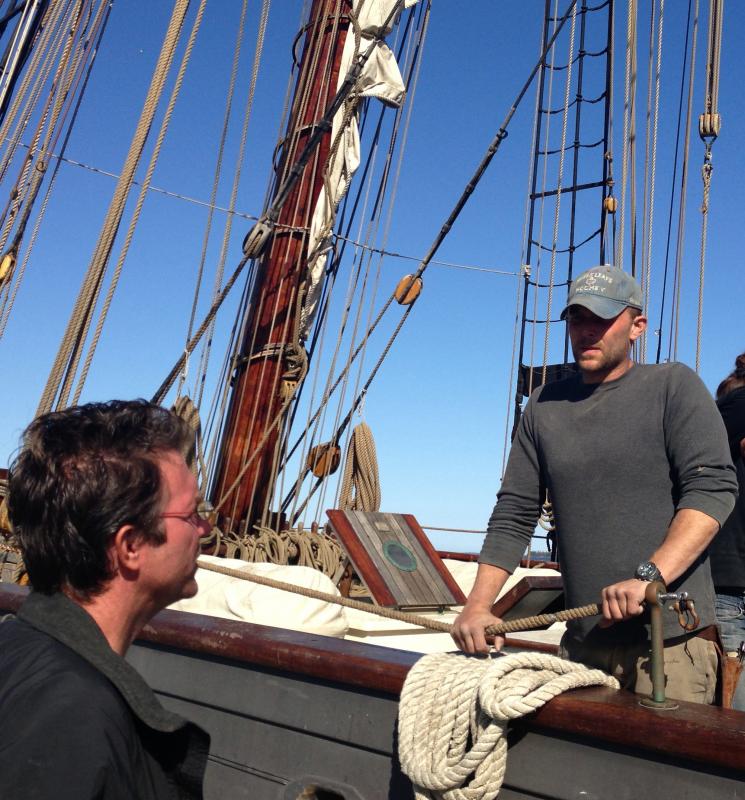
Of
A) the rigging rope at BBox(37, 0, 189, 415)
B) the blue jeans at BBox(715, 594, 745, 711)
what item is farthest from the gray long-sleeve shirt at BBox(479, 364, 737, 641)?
the rigging rope at BBox(37, 0, 189, 415)

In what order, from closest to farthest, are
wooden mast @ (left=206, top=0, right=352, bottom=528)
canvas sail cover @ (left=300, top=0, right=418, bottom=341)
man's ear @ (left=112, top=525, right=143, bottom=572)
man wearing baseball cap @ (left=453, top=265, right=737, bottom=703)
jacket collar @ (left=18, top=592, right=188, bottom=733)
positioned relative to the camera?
jacket collar @ (left=18, top=592, right=188, bottom=733) → man's ear @ (left=112, top=525, right=143, bottom=572) → man wearing baseball cap @ (left=453, top=265, right=737, bottom=703) → wooden mast @ (left=206, top=0, right=352, bottom=528) → canvas sail cover @ (left=300, top=0, right=418, bottom=341)

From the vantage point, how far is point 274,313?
6.52m

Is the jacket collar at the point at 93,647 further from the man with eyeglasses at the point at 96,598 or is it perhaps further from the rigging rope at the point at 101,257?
the rigging rope at the point at 101,257

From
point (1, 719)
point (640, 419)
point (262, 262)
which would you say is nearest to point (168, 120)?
point (262, 262)

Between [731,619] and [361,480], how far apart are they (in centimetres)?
377

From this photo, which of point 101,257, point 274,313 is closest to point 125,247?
point 101,257

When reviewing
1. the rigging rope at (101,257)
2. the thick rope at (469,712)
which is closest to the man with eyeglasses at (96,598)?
the thick rope at (469,712)

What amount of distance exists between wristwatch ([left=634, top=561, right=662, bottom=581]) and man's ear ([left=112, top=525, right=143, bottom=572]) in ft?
3.38

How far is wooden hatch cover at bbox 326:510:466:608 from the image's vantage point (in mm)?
4301

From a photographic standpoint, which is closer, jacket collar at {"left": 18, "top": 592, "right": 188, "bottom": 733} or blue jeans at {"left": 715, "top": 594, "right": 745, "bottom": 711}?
jacket collar at {"left": 18, "top": 592, "right": 188, "bottom": 733}

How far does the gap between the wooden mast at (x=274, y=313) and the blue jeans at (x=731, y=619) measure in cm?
402

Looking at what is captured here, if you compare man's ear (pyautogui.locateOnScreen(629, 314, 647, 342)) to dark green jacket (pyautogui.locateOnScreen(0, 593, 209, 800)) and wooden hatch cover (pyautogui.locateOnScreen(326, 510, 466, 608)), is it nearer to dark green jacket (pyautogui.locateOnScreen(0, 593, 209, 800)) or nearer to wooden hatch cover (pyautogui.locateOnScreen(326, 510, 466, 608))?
dark green jacket (pyautogui.locateOnScreen(0, 593, 209, 800))

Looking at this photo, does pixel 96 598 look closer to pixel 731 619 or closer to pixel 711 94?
pixel 731 619

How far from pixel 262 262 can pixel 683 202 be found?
3.42 metres
